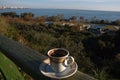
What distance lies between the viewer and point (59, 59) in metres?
1.32

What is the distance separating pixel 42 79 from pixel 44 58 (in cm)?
16

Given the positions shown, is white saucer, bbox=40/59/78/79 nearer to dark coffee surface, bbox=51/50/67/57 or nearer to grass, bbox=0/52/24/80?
dark coffee surface, bbox=51/50/67/57

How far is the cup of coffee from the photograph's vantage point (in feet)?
4.34

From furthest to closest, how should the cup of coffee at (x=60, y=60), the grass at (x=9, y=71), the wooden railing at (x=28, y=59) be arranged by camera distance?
the grass at (x=9, y=71) → the wooden railing at (x=28, y=59) → the cup of coffee at (x=60, y=60)

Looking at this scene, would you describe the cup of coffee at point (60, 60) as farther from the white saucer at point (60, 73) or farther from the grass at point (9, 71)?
the grass at point (9, 71)

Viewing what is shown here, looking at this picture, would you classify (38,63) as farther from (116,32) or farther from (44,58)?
(116,32)

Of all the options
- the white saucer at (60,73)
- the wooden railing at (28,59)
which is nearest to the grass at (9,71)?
the wooden railing at (28,59)

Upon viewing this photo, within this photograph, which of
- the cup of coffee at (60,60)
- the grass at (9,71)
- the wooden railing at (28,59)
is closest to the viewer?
the cup of coffee at (60,60)

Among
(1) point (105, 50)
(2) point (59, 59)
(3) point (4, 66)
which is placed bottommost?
(1) point (105, 50)

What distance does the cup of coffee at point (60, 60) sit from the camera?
1.32 metres

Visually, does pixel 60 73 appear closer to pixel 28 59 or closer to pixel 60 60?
pixel 60 60

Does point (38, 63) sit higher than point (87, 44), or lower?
higher

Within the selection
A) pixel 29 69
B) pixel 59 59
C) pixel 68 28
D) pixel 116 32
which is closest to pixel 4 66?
pixel 29 69

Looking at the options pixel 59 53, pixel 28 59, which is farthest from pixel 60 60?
pixel 28 59
